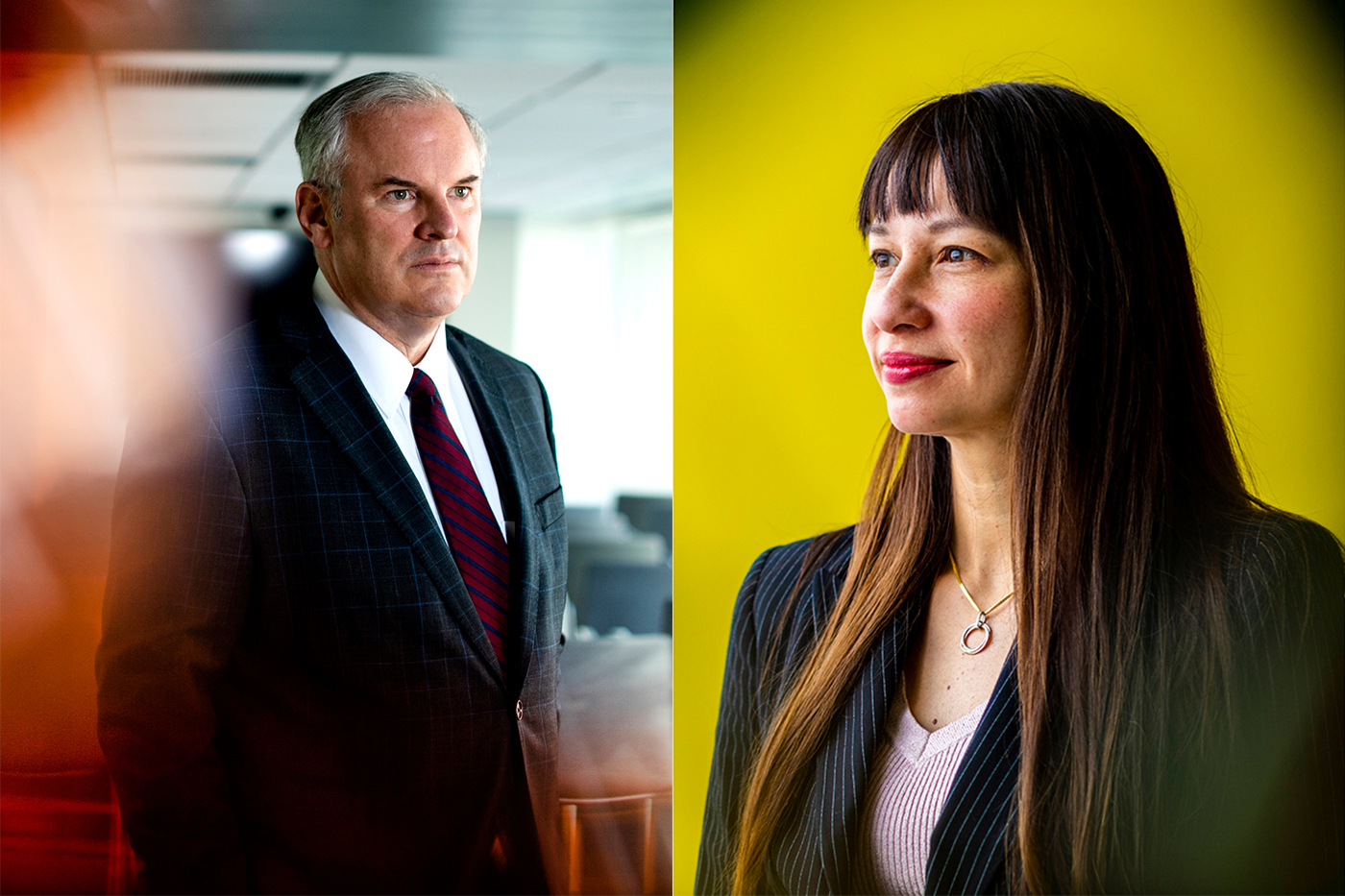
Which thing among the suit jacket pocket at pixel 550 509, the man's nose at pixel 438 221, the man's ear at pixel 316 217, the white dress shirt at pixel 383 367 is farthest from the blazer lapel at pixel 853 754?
the man's ear at pixel 316 217

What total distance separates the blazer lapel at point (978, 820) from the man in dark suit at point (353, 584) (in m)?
0.62

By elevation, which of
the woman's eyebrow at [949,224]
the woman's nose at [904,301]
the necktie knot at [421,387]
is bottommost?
the necktie knot at [421,387]

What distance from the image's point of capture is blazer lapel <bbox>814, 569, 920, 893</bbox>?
1.53m

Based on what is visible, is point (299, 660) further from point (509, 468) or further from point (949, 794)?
point (949, 794)

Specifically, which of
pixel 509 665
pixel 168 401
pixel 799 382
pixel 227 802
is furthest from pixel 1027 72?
pixel 227 802

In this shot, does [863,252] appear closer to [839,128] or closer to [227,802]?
[839,128]

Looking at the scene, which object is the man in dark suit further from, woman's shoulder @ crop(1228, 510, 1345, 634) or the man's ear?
woman's shoulder @ crop(1228, 510, 1345, 634)

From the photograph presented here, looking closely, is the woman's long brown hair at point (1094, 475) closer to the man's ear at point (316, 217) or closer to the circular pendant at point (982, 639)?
the circular pendant at point (982, 639)

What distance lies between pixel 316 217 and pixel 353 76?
24 centimetres

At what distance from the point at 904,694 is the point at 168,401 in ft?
3.88

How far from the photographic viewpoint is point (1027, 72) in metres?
1.76

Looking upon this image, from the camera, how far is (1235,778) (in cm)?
154

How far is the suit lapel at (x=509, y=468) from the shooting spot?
1.67 m

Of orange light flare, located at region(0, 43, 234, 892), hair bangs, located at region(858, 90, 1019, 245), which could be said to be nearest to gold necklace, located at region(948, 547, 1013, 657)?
hair bangs, located at region(858, 90, 1019, 245)
